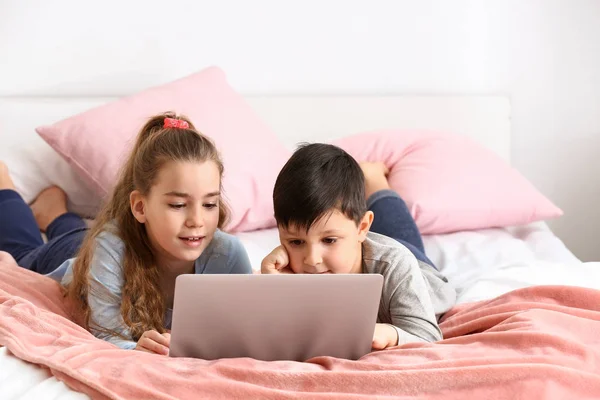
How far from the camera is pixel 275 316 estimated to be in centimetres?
138

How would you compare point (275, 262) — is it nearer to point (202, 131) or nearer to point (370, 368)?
point (370, 368)

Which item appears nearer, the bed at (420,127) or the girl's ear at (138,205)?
the girl's ear at (138,205)

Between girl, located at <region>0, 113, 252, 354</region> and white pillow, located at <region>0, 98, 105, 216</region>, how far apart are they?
618 mm

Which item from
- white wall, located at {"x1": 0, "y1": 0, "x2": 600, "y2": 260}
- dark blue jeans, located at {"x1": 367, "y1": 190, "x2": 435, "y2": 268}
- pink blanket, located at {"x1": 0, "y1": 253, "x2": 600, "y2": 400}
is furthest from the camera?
white wall, located at {"x1": 0, "y1": 0, "x2": 600, "y2": 260}

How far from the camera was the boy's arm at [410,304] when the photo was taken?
1.59 metres

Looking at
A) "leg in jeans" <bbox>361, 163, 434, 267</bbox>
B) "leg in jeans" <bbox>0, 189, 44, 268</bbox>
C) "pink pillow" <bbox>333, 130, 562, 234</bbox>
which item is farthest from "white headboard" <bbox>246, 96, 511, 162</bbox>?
"leg in jeans" <bbox>0, 189, 44, 268</bbox>

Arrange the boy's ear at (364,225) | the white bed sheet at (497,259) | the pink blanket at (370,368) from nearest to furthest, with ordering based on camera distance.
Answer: the pink blanket at (370,368) → the boy's ear at (364,225) → the white bed sheet at (497,259)

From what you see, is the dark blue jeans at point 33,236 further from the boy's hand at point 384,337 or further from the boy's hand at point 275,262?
the boy's hand at point 384,337

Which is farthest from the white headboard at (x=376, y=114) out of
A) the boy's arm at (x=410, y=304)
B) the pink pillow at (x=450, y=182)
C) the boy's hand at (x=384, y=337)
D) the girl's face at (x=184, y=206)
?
the boy's hand at (x=384, y=337)

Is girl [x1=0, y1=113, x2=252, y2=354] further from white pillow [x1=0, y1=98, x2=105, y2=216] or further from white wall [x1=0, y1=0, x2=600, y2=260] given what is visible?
white wall [x1=0, y1=0, x2=600, y2=260]

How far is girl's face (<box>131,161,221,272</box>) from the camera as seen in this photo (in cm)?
169

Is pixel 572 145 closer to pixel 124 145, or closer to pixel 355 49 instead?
pixel 355 49

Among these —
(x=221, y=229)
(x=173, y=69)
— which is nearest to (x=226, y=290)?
(x=221, y=229)

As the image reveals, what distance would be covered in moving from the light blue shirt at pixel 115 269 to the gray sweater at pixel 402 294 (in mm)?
304
